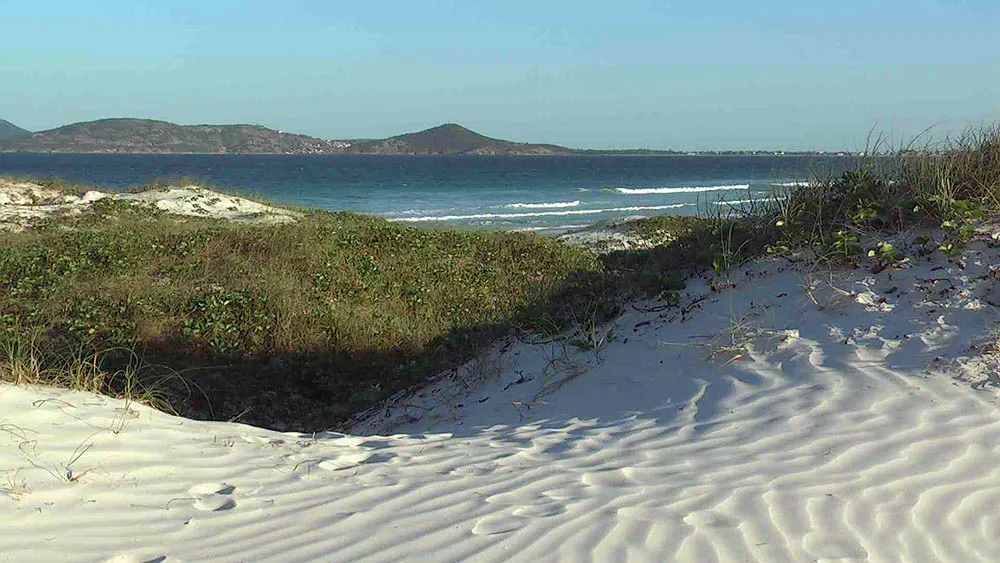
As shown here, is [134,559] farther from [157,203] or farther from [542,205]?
[542,205]

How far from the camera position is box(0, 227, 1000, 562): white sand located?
10.6ft

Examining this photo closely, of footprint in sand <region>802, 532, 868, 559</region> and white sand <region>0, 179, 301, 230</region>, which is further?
white sand <region>0, 179, 301, 230</region>

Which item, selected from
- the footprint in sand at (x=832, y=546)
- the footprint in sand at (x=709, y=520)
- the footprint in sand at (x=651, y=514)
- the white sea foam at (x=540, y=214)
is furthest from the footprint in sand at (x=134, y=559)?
the white sea foam at (x=540, y=214)

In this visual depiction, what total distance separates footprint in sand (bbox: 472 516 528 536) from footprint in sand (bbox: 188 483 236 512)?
117 cm

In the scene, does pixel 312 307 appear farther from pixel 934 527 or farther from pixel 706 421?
pixel 934 527

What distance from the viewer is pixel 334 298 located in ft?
33.8

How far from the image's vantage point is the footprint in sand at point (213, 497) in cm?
367

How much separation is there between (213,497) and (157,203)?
16.9 metres

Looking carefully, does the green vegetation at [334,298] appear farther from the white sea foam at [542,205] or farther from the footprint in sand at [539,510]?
the white sea foam at [542,205]

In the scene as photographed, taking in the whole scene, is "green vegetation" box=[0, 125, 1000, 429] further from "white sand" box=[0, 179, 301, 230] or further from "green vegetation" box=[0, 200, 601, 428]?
"white sand" box=[0, 179, 301, 230]

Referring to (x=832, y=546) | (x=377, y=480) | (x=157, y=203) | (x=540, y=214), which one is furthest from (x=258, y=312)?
(x=540, y=214)

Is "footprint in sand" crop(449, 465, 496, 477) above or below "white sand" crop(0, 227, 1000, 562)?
below

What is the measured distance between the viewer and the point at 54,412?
15.4 ft

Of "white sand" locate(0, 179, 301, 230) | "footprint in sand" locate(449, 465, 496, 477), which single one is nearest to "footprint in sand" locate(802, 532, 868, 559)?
"footprint in sand" locate(449, 465, 496, 477)
